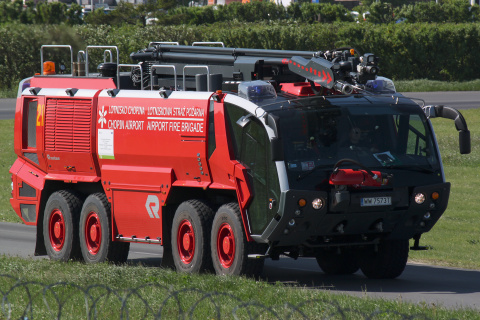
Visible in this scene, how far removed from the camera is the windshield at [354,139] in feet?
36.4

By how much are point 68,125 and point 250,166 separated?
13.2ft

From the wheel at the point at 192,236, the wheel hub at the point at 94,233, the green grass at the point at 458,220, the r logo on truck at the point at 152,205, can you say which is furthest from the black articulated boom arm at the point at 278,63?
the green grass at the point at 458,220

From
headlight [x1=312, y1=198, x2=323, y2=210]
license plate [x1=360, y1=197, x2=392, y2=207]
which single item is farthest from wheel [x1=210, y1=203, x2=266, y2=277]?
license plate [x1=360, y1=197, x2=392, y2=207]

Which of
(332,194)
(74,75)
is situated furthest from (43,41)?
(332,194)

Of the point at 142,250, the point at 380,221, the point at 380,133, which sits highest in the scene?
the point at 380,133

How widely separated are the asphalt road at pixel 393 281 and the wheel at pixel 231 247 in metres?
0.69

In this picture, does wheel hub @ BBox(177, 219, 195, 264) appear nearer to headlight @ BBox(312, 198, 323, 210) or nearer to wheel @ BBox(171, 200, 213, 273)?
wheel @ BBox(171, 200, 213, 273)

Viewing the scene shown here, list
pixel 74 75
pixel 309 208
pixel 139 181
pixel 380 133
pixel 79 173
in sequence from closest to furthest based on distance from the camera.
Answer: pixel 309 208 → pixel 380 133 → pixel 139 181 → pixel 79 173 → pixel 74 75

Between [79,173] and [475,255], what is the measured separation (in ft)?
22.1

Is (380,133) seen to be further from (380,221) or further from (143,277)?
(143,277)

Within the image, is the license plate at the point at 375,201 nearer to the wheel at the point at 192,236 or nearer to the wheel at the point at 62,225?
the wheel at the point at 192,236

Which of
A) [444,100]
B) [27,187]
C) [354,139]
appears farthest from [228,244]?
[444,100]

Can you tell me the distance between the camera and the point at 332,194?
11.1 m

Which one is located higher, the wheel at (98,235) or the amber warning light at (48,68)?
the amber warning light at (48,68)
